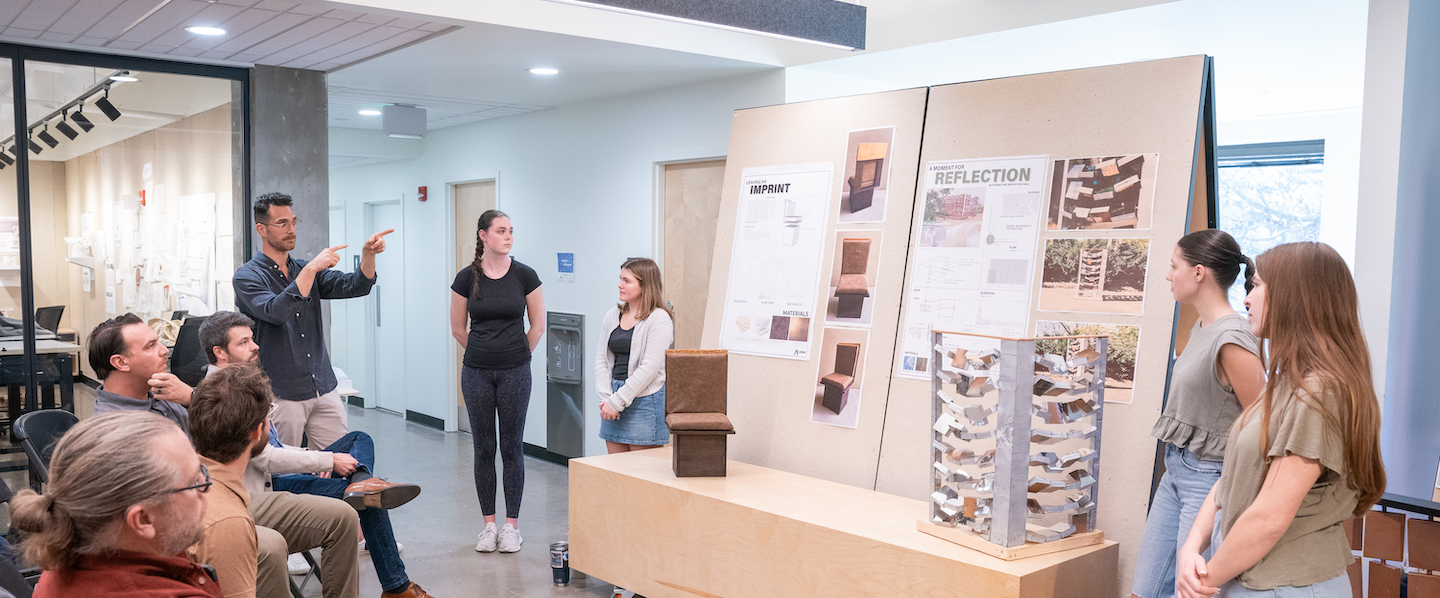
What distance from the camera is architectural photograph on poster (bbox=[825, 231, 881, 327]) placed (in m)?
3.83

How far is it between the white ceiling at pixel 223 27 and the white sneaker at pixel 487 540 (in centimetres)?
236

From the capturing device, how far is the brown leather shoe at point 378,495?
3350 millimetres

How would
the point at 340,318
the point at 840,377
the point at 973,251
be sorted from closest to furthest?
the point at 973,251 → the point at 840,377 → the point at 340,318

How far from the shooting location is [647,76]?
5473 mm

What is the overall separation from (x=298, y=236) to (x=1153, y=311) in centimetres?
425

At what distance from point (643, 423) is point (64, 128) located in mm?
3295

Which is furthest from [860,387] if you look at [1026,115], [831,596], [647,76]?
[647,76]

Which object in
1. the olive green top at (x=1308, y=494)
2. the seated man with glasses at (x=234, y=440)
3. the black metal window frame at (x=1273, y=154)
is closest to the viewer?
the olive green top at (x=1308, y=494)

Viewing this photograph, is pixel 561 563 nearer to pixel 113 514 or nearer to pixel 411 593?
pixel 411 593

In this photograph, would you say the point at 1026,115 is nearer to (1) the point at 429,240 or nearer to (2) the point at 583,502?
(2) the point at 583,502

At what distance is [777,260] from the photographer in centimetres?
420

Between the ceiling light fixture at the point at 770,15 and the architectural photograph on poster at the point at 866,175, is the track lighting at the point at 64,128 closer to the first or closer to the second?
the ceiling light fixture at the point at 770,15

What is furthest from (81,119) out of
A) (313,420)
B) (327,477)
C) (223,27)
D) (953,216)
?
(953,216)

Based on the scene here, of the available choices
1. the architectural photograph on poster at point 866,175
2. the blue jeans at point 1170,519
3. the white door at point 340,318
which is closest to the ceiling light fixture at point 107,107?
the architectural photograph on poster at point 866,175
